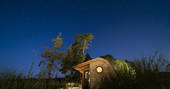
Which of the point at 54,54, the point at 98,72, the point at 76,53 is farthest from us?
the point at 76,53

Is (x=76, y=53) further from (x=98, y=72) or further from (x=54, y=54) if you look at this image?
(x=98, y=72)

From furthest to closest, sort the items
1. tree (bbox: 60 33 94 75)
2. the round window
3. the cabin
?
tree (bbox: 60 33 94 75) → the round window → the cabin

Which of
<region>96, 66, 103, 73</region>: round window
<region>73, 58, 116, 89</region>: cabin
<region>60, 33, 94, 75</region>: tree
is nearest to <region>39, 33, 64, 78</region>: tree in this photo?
<region>60, 33, 94, 75</region>: tree

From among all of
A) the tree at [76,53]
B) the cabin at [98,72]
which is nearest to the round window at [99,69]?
the cabin at [98,72]

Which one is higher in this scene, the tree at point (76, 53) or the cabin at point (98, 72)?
the tree at point (76, 53)

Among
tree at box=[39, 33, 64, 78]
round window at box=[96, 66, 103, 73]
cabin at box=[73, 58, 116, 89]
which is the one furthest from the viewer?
tree at box=[39, 33, 64, 78]

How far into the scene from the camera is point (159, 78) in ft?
6.18

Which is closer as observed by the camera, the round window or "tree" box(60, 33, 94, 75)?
the round window

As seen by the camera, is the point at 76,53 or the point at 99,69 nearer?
the point at 99,69

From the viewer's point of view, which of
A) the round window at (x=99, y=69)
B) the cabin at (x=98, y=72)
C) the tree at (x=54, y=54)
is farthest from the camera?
the tree at (x=54, y=54)

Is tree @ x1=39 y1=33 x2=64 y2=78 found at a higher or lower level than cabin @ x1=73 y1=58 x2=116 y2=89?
higher

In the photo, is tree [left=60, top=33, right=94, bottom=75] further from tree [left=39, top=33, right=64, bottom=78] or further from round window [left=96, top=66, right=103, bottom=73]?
round window [left=96, top=66, right=103, bottom=73]

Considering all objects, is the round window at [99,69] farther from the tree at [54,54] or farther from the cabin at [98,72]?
the tree at [54,54]

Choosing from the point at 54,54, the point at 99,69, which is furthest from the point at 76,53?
the point at 99,69
